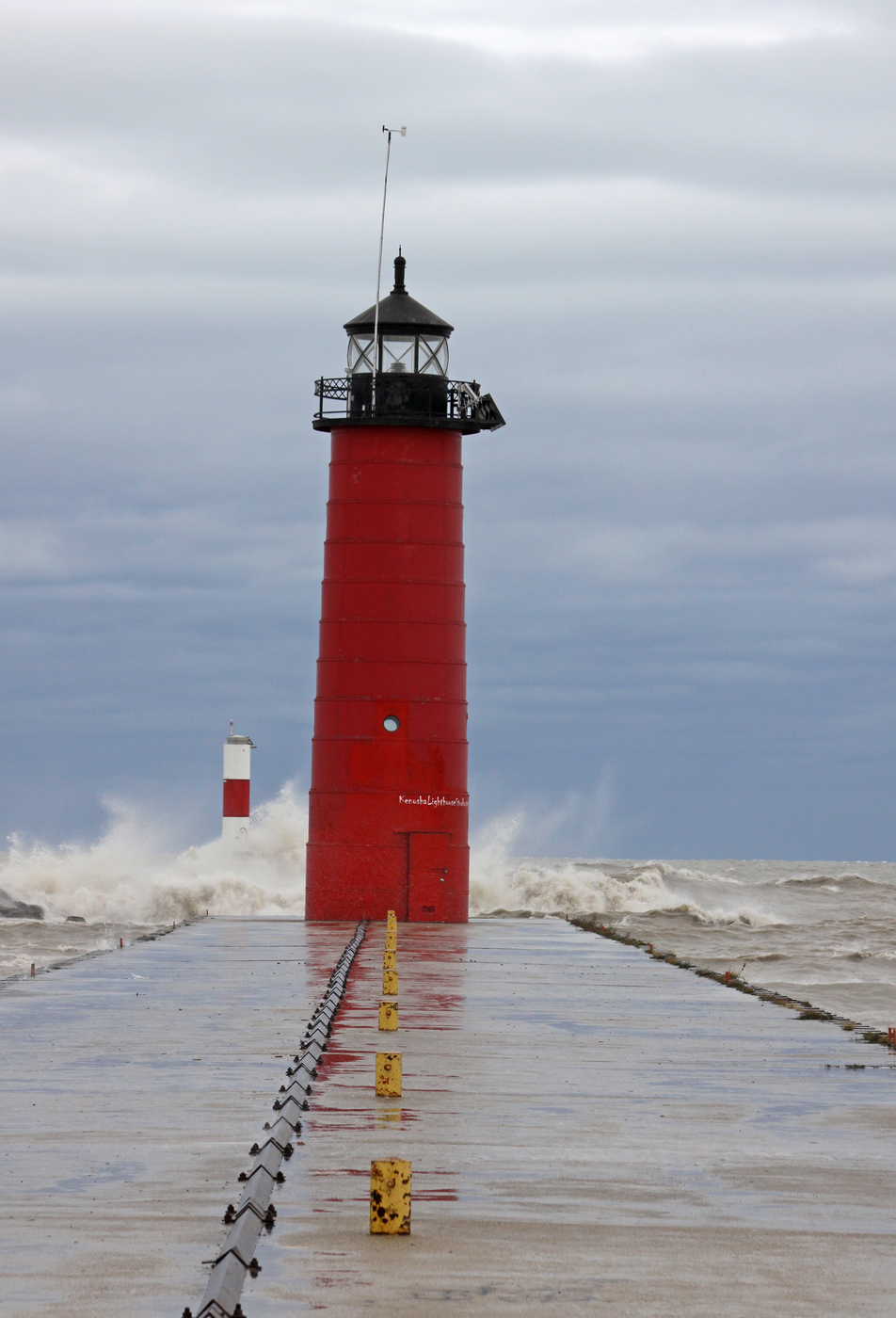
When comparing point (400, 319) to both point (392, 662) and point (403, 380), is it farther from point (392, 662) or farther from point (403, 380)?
point (392, 662)

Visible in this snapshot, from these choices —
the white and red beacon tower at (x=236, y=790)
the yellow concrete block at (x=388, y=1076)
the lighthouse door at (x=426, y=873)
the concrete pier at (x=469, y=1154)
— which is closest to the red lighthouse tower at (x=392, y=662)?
the lighthouse door at (x=426, y=873)

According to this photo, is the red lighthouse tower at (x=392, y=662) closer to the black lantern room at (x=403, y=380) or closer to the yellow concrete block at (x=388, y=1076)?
the black lantern room at (x=403, y=380)

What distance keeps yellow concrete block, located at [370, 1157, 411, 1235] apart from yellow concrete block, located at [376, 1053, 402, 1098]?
3260 millimetres

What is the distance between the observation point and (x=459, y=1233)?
7.09 m

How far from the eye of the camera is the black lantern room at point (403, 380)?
28.1 m


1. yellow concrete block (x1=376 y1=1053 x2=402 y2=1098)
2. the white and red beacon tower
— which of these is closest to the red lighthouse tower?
yellow concrete block (x1=376 y1=1053 x2=402 y2=1098)

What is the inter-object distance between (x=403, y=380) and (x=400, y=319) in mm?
905

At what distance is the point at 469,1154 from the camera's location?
8.80 metres

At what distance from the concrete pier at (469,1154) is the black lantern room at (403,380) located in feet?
43.1

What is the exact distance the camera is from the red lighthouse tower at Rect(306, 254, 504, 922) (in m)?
27.6

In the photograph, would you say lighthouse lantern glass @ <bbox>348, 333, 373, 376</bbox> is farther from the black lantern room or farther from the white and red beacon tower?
the white and red beacon tower

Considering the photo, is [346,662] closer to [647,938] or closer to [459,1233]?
→ [647,938]

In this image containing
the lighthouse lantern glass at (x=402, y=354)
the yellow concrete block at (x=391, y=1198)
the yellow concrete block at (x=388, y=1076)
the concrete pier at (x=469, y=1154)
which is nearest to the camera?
the concrete pier at (x=469, y=1154)

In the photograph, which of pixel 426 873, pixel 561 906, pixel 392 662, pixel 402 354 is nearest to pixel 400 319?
pixel 402 354
